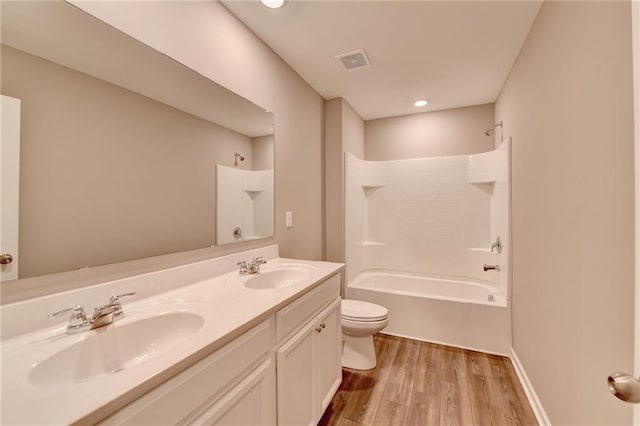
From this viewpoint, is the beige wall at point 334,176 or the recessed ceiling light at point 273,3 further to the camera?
the beige wall at point 334,176

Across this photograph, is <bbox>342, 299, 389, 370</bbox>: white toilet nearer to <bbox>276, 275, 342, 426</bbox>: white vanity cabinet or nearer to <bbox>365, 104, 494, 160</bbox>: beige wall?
<bbox>276, 275, 342, 426</bbox>: white vanity cabinet

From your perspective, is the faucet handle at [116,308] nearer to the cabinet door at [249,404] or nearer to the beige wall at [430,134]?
the cabinet door at [249,404]

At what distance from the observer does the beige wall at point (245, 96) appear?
1048 millimetres

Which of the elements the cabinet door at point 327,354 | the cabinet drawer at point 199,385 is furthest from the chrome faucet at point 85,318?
the cabinet door at point 327,354

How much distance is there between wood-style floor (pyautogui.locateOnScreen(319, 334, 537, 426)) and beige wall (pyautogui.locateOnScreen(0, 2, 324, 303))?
1.08 meters

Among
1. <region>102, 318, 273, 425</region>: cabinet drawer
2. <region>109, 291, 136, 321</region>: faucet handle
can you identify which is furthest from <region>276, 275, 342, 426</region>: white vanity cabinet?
<region>109, 291, 136, 321</region>: faucet handle

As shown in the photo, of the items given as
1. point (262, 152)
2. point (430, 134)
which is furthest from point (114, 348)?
point (430, 134)

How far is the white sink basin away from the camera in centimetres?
71

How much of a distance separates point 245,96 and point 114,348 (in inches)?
58.1

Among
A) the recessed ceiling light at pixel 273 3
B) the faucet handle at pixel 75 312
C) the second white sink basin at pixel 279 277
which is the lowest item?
the second white sink basin at pixel 279 277

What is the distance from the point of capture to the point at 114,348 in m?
0.85

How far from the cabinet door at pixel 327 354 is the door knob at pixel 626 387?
1.09m

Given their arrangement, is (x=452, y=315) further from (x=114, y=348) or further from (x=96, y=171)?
(x=96, y=171)

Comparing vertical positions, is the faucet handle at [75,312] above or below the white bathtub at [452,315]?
above
